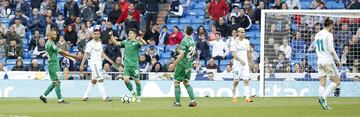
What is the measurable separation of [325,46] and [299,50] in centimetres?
1043

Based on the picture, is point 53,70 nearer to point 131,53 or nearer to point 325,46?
point 131,53

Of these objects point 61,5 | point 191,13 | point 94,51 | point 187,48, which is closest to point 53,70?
point 94,51

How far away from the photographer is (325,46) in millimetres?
20781

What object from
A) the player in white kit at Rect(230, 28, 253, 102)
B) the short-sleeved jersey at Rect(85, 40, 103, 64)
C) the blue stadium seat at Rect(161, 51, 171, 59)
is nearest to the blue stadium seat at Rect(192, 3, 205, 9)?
the blue stadium seat at Rect(161, 51, 171, 59)

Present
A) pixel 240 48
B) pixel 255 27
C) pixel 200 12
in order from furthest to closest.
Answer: pixel 200 12
pixel 255 27
pixel 240 48

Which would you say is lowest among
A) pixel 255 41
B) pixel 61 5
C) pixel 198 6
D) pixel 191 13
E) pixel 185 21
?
pixel 255 41

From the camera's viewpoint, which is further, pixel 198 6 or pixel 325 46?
pixel 198 6

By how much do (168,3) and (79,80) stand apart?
798 cm

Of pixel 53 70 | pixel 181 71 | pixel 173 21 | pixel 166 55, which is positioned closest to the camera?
pixel 181 71

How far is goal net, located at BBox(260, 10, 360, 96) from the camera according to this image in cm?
2969

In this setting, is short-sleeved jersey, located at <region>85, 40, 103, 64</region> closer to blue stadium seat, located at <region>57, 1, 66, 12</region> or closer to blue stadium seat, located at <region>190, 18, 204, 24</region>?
blue stadium seat, located at <region>190, 18, 204, 24</region>

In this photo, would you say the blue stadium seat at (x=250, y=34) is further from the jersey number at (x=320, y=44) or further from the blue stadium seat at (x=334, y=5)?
the jersey number at (x=320, y=44)

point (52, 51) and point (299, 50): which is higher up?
point (52, 51)

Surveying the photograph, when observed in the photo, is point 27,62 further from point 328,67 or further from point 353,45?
point 328,67
